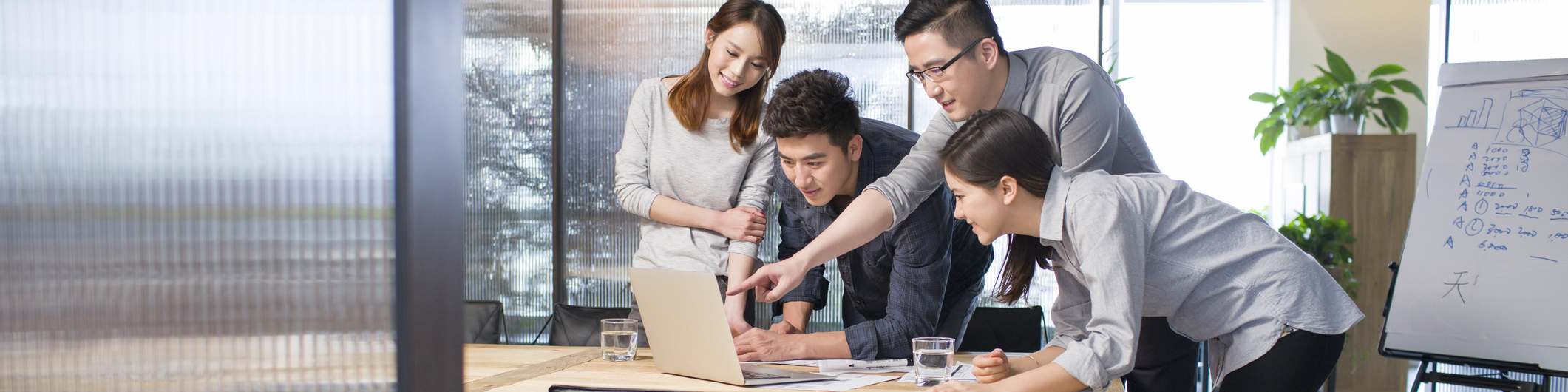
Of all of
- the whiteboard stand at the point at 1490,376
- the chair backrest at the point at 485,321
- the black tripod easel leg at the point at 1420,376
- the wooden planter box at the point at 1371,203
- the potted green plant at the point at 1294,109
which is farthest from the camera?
the potted green plant at the point at 1294,109

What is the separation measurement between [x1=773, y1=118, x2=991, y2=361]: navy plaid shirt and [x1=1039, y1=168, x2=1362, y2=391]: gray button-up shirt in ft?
1.01

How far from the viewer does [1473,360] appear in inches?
90.8

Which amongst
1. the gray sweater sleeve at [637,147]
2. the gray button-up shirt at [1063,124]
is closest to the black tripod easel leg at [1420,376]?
the gray button-up shirt at [1063,124]

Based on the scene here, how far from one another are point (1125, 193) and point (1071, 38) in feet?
6.90

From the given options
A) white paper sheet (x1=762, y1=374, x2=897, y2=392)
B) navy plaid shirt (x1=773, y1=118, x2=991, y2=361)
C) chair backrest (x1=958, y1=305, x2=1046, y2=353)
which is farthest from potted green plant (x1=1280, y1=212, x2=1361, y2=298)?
white paper sheet (x1=762, y1=374, x2=897, y2=392)

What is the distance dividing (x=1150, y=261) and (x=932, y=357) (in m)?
0.35

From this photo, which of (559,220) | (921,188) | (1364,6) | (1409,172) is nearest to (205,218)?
(921,188)

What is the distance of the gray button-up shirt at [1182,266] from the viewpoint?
122cm

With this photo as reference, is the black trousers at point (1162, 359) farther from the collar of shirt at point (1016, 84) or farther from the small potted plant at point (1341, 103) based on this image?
the small potted plant at point (1341, 103)

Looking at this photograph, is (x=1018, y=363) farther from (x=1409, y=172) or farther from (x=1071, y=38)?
(x=1409, y=172)

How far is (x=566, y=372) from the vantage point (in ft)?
4.80

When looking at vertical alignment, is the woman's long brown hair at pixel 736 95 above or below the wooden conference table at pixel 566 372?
above

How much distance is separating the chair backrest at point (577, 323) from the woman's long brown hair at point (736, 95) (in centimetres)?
77

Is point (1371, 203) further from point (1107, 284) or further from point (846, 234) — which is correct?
point (1107, 284)
